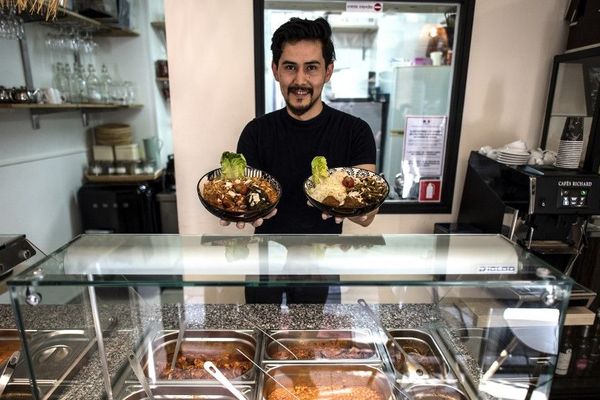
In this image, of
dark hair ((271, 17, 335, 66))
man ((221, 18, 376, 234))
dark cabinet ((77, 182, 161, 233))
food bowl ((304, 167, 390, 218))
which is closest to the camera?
food bowl ((304, 167, 390, 218))

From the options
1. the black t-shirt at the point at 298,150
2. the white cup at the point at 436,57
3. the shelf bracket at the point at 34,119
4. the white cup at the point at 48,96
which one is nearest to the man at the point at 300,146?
the black t-shirt at the point at 298,150

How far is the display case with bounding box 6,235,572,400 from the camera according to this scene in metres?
1.01

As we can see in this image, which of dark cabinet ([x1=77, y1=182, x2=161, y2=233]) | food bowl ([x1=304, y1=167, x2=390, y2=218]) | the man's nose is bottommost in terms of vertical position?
dark cabinet ([x1=77, y1=182, x2=161, y2=233])

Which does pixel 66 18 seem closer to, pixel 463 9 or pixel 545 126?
pixel 463 9

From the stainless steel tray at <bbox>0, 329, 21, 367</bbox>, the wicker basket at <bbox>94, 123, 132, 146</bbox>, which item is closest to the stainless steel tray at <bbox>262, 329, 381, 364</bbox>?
the stainless steel tray at <bbox>0, 329, 21, 367</bbox>

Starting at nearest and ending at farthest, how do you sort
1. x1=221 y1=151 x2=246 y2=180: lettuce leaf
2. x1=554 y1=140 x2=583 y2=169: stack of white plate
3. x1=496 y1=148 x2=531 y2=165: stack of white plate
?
x1=221 y1=151 x2=246 y2=180: lettuce leaf → x1=554 y1=140 x2=583 y2=169: stack of white plate → x1=496 y1=148 x2=531 y2=165: stack of white plate

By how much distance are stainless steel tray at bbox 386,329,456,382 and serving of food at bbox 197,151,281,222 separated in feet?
2.23

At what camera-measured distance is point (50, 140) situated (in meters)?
3.71

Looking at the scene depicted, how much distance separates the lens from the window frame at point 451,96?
262cm

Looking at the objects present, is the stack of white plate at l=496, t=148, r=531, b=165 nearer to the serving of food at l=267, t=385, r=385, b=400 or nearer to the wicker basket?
the serving of food at l=267, t=385, r=385, b=400

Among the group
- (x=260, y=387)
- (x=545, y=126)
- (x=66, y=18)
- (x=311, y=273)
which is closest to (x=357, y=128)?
(x=311, y=273)

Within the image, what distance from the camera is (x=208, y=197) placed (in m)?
1.34

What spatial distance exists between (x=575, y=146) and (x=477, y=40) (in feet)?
3.39

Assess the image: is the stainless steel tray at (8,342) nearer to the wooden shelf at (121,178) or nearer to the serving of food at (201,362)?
the serving of food at (201,362)
